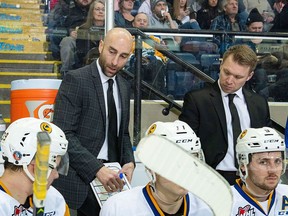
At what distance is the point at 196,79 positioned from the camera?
17.0 feet

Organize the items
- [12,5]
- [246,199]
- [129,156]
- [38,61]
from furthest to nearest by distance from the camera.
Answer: [12,5] < [38,61] < [129,156] < [246,199]

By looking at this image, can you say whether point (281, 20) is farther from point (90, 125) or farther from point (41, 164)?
point (41, 164)

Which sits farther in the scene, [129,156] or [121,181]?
[129,156]

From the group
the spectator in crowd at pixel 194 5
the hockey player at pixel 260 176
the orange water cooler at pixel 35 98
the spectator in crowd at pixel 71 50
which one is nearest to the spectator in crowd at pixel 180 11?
the spectator in crowd at pixel 194 5

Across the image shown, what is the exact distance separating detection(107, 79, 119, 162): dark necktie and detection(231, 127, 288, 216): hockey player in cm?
63

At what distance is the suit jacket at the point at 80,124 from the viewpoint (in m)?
3.46

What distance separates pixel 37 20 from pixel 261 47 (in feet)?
5.52

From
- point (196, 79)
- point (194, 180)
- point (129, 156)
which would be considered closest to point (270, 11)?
point (196, 79)

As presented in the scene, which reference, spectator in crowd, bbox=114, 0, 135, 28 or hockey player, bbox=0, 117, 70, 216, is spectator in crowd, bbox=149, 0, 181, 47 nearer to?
spectator in crowd, bbox=114, 0, 135, 28

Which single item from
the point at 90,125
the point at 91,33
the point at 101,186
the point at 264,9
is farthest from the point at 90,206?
the point at 264,9

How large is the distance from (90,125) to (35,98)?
2.33 feet

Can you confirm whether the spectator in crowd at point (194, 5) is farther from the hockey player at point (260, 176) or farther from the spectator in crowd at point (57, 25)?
the hockey player at point (260, 176)

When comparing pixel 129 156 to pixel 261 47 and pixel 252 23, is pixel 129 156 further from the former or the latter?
pixel 252 23

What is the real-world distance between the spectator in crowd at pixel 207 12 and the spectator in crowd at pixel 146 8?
1.58 feet
